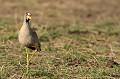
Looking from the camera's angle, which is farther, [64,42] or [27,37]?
[64,42]

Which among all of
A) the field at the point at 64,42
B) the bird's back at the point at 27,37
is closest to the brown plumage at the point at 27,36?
the bird's back at the point at 27,37

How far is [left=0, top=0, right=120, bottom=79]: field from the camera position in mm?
6461

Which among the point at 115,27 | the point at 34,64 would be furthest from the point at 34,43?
the point at 115,27

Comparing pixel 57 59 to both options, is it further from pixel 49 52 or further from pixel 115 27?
pixel 115 27

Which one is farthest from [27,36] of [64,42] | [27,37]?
[64,42]

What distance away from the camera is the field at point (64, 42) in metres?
6.46

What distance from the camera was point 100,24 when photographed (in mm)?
10969

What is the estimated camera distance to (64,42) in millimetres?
8742

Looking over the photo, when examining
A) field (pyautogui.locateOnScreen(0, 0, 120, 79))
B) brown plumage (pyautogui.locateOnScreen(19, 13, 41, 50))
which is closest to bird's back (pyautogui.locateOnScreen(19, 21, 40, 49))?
brown plumage (pyautogui.locateOnScreen(19, 13, 41, 50))

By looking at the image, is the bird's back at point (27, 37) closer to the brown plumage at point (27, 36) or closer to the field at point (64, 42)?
the brown plumage at point (27, 36)

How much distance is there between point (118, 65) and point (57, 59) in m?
1.05

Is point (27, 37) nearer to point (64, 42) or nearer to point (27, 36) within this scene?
point (27, 36)

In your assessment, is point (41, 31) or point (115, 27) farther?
point (115, 27)

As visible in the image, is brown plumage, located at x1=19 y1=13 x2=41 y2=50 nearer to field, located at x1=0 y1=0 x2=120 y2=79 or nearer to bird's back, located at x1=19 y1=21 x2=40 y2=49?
bird's back, located at x1=19 y1=21 x2=40 y2=49
